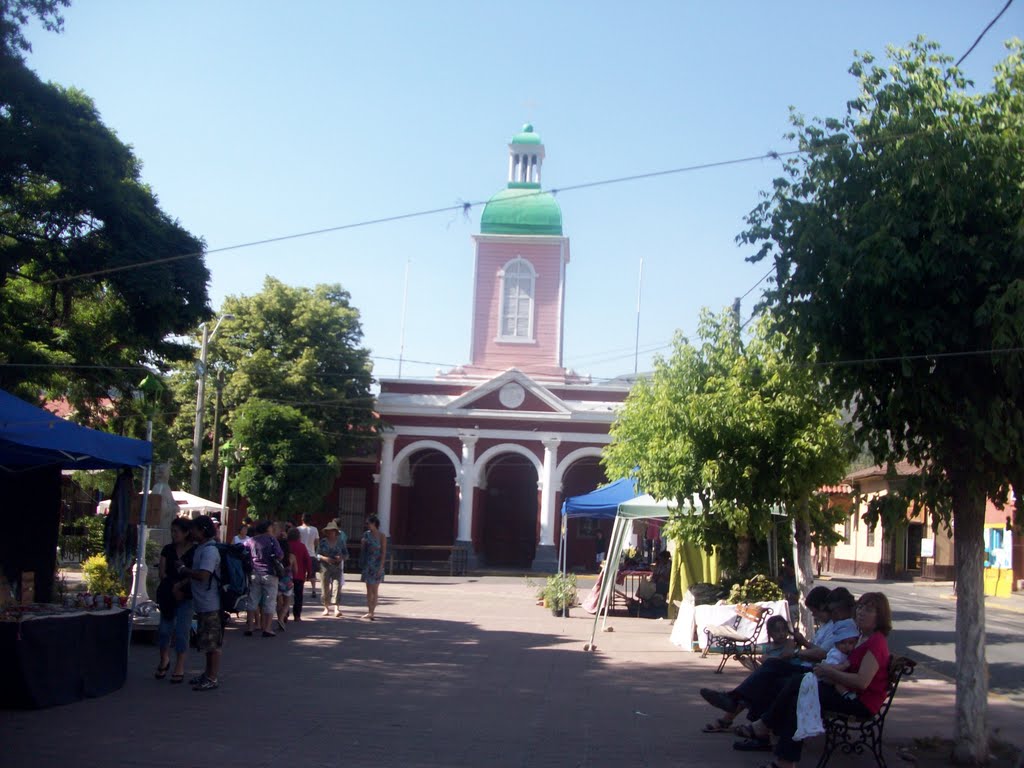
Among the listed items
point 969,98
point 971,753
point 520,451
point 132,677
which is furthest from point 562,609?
point 520,451

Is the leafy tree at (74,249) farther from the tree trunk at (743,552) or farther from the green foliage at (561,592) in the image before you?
the tree trunk at (743,552)

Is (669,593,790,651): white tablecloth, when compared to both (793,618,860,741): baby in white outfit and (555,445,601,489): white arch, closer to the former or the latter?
(793,618,860,741): baby in white outfit

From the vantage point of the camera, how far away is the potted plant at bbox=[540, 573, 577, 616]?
19734 mm

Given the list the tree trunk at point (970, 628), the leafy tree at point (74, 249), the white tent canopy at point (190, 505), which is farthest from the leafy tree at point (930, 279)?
the white tent canopy at point (190, 505)

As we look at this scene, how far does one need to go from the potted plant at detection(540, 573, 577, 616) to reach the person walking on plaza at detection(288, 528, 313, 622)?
516 cm

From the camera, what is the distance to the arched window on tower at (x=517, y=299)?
1563 inches

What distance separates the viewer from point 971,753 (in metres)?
7.54

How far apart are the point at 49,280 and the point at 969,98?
14.3 meters

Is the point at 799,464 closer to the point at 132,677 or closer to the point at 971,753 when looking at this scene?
the point at 971,753

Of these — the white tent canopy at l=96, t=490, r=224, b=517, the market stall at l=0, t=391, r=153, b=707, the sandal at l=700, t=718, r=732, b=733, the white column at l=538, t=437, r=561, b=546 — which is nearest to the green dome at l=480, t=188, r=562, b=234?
the white column at l=538, t=437, r=561, b=546

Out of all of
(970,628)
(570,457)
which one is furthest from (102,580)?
(570,457)

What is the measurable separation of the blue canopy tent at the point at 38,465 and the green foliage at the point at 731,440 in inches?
291

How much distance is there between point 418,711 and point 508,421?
27343 millimetres

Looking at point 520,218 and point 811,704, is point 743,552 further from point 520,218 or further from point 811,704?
point 520,218
